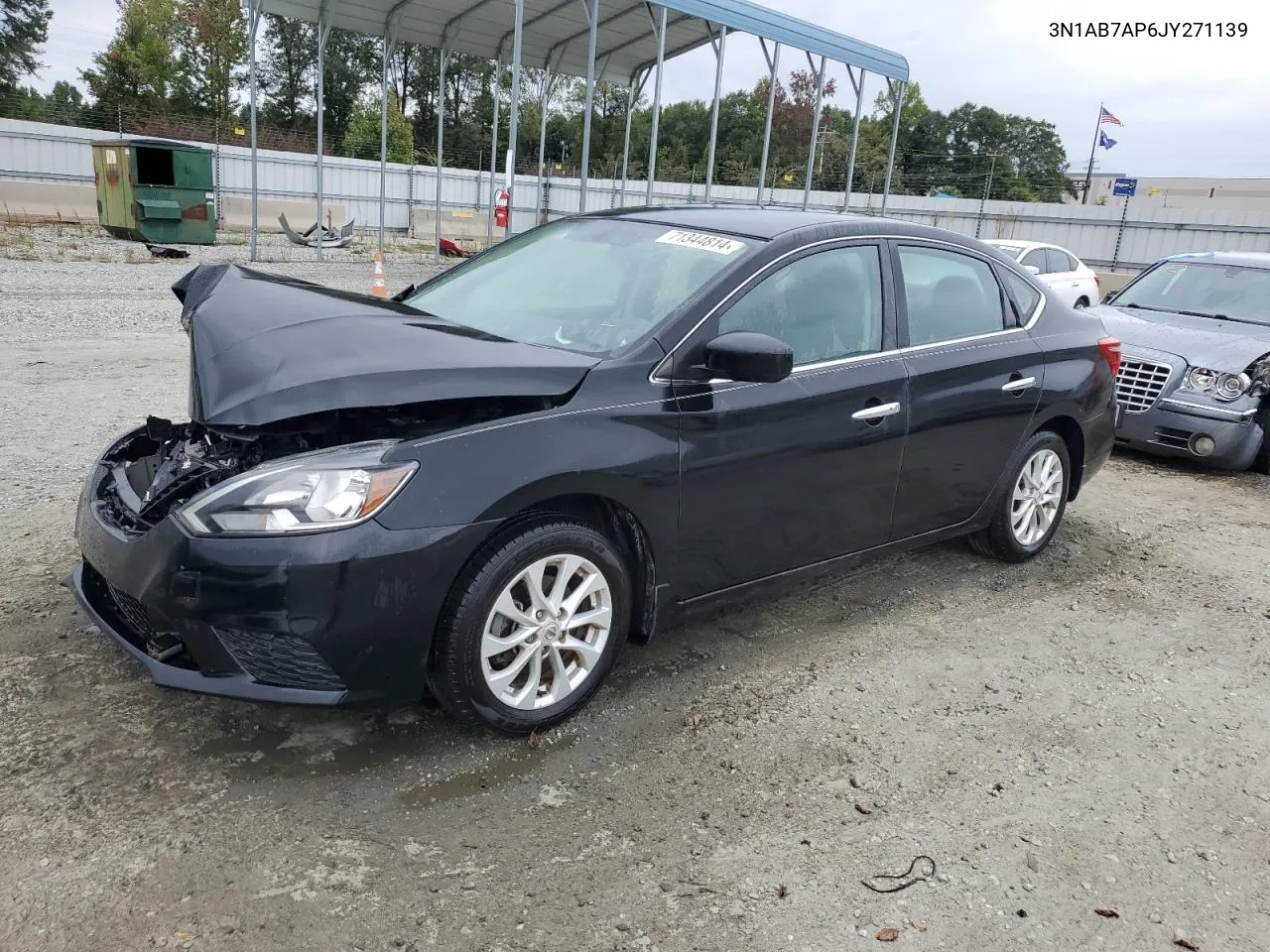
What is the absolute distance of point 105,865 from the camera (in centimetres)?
243

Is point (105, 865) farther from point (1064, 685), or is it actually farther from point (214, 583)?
point (1064, 685)

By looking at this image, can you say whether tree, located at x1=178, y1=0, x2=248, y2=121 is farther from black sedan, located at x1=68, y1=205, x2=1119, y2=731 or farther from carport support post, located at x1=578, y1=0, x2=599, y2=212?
black sedan, located at x1=68, y1=205, x2=1119, y2=731

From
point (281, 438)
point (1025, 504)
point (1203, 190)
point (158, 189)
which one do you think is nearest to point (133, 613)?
point (281, 438)

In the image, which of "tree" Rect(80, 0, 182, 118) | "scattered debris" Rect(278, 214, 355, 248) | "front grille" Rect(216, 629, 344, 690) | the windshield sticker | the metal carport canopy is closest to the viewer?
"front grille" Rect(216, 629, 344, 690)

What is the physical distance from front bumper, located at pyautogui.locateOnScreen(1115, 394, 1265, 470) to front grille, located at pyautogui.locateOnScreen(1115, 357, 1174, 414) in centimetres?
6

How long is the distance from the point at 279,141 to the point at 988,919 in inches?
1565

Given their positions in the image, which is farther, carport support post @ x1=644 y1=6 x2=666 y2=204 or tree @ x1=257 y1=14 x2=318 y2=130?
tree @ x1=257 y1=14 x2=318 y2=130

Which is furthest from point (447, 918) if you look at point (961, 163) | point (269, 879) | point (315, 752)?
point (961, 163)

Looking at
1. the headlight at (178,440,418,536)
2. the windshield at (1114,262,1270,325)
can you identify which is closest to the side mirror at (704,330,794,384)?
the headlight at (178,440,418,536)

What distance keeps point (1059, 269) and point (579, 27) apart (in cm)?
935

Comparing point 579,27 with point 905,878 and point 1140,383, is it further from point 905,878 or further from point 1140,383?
point 905,878

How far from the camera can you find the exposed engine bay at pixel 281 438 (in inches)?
113

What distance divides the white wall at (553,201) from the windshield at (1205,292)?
17331 millimetres

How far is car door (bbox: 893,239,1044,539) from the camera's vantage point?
13.5 feet
